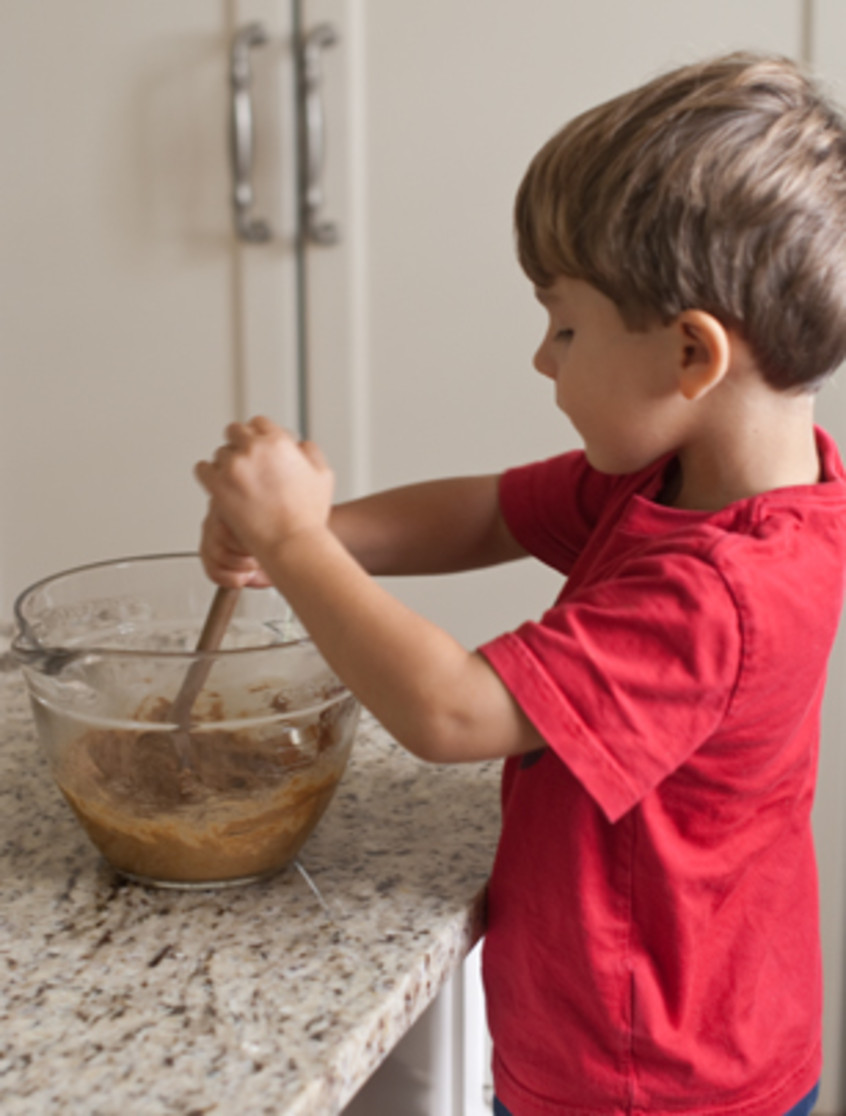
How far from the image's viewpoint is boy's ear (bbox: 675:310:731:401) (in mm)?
645

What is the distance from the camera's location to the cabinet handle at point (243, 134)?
176 cm

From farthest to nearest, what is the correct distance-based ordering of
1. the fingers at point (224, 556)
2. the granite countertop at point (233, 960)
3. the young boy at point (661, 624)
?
the fingers at point (224, 556) → the young boy at point (661, 624) → the granite countertop at point (233, 960)

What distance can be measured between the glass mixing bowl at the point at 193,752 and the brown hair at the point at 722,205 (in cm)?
27

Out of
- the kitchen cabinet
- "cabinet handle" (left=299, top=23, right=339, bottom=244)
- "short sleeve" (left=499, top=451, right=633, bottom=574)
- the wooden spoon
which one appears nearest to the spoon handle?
the wooden spoon

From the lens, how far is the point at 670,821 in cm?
69

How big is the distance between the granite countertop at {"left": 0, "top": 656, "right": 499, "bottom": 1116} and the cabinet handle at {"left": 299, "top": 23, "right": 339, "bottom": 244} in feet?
3.85

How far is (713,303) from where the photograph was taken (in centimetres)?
65

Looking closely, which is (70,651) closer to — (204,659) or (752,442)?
(204,659)

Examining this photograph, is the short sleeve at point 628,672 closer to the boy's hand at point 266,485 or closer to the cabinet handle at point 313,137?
the boy's hand at point 266,485

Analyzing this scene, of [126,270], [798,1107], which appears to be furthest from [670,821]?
[126,270]

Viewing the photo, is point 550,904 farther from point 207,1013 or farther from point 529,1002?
point 207,1013

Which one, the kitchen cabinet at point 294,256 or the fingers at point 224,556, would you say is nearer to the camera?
the fingers at point 224,556

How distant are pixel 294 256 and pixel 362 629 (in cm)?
130

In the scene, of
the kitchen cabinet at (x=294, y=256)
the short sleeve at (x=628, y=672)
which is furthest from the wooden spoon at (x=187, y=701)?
the kitchen cabinet at (x=294, y=256)
